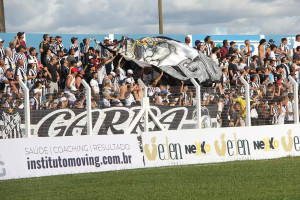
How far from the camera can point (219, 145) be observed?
1830 centimetres

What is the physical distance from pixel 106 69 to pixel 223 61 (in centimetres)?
430

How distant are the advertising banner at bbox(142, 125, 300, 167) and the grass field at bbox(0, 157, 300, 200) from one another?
1.14m

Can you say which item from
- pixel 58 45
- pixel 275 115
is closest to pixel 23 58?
pixel 58 45

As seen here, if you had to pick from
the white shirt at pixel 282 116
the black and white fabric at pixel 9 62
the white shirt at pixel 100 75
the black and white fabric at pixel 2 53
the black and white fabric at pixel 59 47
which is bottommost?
the white shirt at pixel 282 116

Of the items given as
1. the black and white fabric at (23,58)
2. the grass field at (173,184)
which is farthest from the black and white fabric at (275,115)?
the black and white fabric at (23,58)

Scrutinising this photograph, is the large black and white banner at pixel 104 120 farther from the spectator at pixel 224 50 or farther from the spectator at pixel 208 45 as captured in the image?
the spectator at pixel 224 50

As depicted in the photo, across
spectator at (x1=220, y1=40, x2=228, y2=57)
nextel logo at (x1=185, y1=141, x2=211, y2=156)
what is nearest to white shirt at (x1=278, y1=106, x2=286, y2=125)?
nextel logo at (x1=185, y1=141, x2=211, y2=156)

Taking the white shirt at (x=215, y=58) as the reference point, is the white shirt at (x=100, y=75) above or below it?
below

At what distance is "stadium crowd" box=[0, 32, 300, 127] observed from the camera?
16.4 m

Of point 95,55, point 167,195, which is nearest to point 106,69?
point 95,55

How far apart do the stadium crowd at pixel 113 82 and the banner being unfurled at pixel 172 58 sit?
0.85 feet

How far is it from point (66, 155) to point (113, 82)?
438cm

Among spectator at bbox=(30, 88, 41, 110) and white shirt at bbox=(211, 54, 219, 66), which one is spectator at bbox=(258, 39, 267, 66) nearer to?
white shirt at bbox=(211, 54, 219, 66)

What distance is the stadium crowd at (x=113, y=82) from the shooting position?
646 inches
